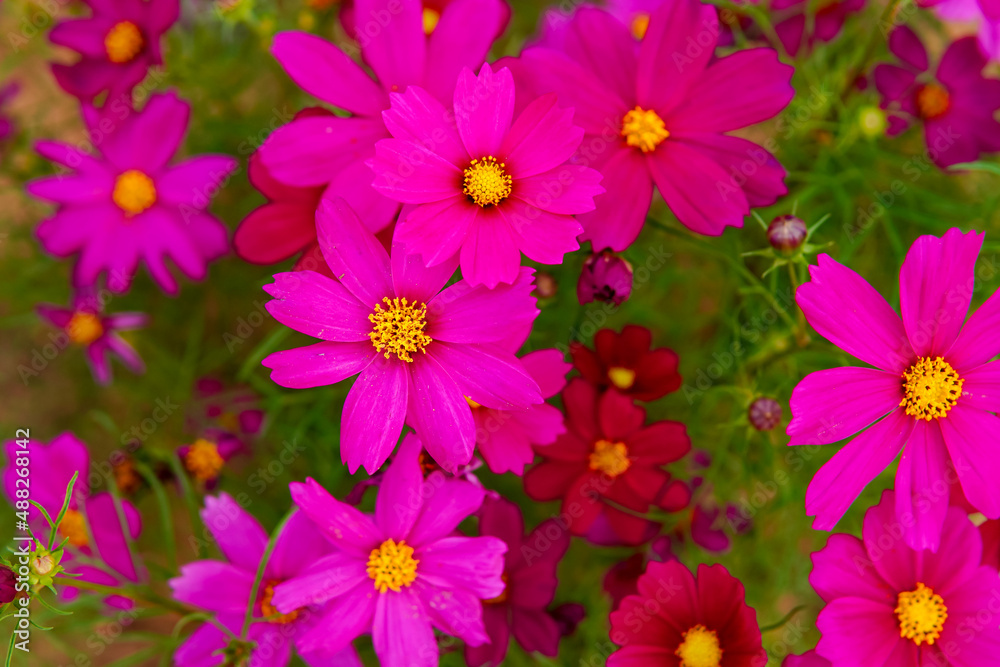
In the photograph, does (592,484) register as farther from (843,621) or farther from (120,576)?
(120,576)

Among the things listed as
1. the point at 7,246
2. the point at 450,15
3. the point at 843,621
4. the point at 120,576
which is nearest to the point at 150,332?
the point at 7,246

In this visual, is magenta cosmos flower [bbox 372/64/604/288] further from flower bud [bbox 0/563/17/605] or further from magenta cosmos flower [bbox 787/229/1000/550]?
flower bud [bbox 0/563/17/605]

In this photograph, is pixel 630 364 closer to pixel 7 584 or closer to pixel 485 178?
pixel 485 178

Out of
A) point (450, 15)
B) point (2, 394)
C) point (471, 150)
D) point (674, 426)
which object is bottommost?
point (2, 394)

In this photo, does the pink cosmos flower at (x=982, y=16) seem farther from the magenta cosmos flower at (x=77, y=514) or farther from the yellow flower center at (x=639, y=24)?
the magenta cosmos flower at (x=77, y=514)

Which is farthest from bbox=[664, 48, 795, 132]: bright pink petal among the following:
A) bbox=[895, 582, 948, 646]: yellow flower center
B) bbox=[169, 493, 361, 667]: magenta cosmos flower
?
bbox=[169, 493, 361, 667]: magenta cosmos flower

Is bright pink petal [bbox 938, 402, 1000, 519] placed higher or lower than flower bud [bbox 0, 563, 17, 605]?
higher
